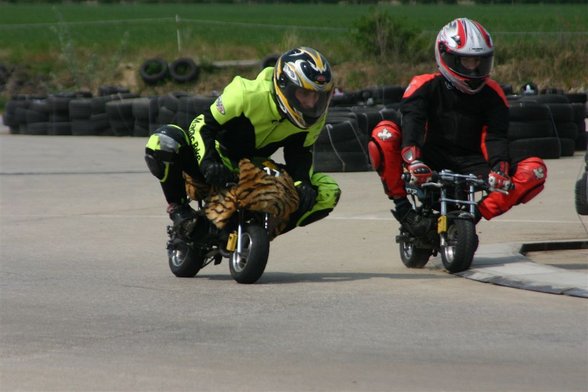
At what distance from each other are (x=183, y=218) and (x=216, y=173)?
0.71 metres

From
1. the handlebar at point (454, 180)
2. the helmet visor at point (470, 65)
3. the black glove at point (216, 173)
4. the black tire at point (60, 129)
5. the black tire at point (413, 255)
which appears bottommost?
the black tire at point (60, 129)

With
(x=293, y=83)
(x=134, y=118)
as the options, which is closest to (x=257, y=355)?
(x=293, y=83)

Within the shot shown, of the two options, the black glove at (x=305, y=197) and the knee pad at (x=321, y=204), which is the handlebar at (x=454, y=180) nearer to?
the knee pad at (x=321, y=204)

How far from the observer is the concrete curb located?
9.03 meters

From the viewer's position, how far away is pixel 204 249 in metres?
10.0

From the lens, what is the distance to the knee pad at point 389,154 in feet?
33.7

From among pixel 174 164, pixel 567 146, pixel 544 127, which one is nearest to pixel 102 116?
pixel 567 146

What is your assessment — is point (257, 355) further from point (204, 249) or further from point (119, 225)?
point (119, 225)

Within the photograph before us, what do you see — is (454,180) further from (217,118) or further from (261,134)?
(217,118)

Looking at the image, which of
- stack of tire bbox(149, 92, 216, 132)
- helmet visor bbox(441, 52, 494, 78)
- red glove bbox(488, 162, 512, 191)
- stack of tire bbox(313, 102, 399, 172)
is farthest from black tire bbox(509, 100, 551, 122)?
red glove bbox(488, 162, 512, 191)

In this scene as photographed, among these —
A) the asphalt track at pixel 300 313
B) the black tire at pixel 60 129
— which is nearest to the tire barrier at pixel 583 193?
the asphalt track at pixel 300 313

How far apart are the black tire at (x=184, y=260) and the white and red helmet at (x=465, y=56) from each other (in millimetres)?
2282

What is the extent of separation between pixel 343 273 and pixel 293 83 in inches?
A: 65.7

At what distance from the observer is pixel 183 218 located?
1002 cm
